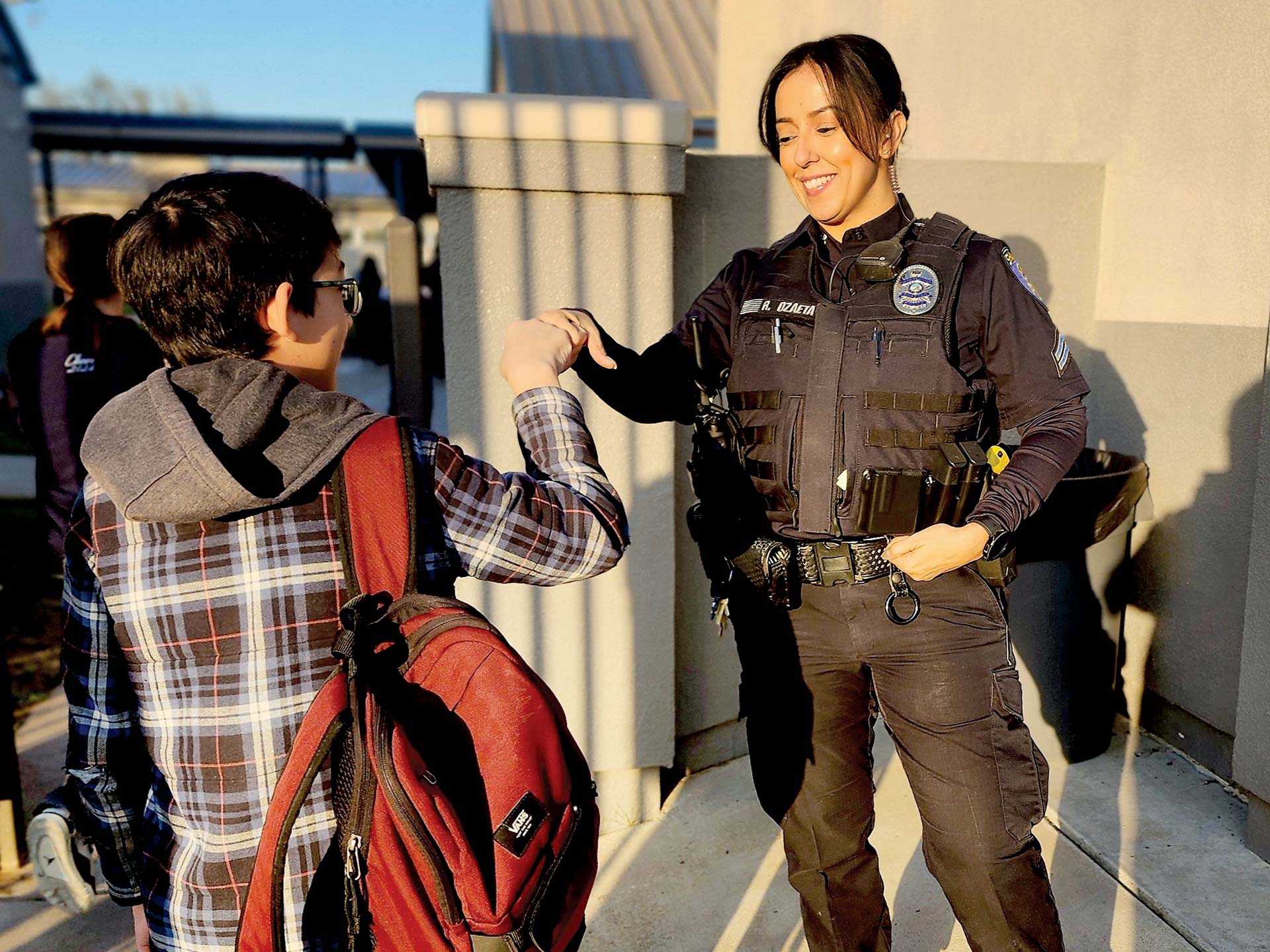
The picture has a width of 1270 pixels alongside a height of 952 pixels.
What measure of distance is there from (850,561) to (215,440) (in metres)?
1.25

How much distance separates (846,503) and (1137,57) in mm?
2615

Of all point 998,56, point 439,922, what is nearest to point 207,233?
point 439,922

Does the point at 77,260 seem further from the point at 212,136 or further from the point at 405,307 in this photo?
the point at 212,136

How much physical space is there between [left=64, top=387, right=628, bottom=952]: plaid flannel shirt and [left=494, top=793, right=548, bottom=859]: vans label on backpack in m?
0.24

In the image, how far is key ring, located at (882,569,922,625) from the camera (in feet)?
6.56

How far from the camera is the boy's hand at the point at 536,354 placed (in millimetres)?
1524

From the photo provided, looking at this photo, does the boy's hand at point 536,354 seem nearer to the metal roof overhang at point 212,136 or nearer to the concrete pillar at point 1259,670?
the concrete pillar at point 1259,670

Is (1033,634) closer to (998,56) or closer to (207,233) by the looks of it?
(998,56)

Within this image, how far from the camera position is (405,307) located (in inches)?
141

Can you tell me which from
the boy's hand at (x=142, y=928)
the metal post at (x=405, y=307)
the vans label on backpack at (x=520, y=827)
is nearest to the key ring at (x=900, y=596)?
the vans label on backpack at (x=520, y=827)

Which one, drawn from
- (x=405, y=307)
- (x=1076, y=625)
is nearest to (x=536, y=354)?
(x=405, y=307)

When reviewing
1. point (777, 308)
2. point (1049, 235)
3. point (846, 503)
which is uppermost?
point (1049, 235)

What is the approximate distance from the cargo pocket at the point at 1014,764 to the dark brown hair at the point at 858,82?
1.09 meters

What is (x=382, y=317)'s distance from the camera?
13.0m
